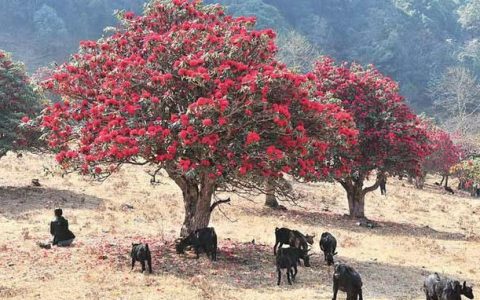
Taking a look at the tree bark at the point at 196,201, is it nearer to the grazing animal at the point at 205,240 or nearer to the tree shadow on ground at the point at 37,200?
the grazing animal at the point at 205,240

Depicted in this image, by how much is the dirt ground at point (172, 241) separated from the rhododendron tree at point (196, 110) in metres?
2.80

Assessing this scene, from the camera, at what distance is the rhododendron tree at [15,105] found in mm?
26141

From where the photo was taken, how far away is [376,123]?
89.6ft

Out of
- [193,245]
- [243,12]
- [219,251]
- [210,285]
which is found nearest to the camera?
[210,285]

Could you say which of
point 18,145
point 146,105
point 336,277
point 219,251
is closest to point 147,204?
point 18,145

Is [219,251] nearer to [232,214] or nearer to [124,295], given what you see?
[124,295]

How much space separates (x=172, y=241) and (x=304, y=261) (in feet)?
16.2

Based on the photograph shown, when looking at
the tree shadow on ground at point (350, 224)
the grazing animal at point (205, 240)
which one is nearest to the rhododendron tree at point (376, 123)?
the tree shadow on ground at point (350, 224)

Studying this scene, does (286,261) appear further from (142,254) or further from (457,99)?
(457,99)

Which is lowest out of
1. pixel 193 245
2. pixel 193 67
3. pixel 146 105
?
pixel 193 245

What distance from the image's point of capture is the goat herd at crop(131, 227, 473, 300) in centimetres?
1195

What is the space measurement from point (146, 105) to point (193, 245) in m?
4.67

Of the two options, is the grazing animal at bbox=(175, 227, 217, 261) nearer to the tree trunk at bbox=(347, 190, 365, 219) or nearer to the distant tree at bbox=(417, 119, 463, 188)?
the tree trunk at bbox=(347, 190, 365, 219)

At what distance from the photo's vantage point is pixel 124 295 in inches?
482
